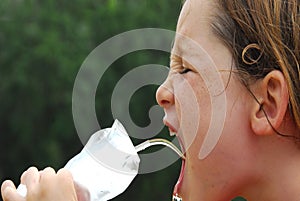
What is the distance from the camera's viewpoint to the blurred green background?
292 centimetres

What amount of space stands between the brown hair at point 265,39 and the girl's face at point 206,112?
3cm

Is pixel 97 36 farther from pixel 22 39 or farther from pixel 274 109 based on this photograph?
pixel 274 109

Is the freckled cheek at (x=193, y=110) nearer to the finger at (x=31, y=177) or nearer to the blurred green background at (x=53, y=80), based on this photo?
the finger at (x=31, y=177)

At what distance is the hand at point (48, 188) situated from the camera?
58.6 inches

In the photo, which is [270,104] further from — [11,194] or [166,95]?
[11,194]

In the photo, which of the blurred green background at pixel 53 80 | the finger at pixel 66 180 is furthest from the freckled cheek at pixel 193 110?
the blurred green background at pixel 53 80

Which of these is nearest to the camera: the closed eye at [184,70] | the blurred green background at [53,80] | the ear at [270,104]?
the ear at [270,104]

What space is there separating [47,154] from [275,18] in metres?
1.66

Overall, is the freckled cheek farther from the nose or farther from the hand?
the hand

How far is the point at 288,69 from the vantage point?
141cm

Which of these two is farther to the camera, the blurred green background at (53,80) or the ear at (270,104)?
the blurred green background at (53,80)

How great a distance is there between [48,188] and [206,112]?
319mm

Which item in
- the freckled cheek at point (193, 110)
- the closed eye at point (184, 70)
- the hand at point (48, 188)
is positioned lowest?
the hand at point (48, 188)

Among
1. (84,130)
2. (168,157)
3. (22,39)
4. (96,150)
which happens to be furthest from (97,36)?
(96,150)
